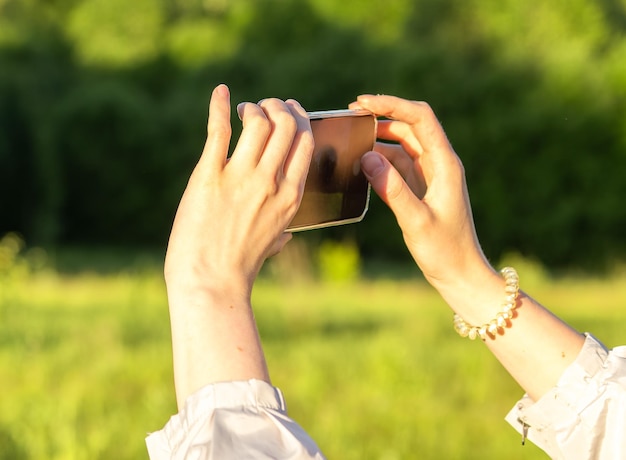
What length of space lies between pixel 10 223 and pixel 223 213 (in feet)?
53.8

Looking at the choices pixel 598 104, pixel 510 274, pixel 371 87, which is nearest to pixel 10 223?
pixel 371 87

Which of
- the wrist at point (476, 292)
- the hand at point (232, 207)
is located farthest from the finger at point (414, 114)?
the hand at point (232, 207)

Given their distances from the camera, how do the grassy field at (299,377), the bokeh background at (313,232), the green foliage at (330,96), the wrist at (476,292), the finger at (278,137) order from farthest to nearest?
the green foliage at (330,96)
the bokeh background at (313,232)
the grassy field at (299,377)
the wrist at (476,292)
the finger at (278,137)

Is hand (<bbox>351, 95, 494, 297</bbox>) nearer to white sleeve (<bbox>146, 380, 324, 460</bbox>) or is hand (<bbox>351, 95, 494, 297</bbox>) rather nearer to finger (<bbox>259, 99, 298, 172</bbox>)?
finger (<bbox>259, 99, 298, 172</bbox>)

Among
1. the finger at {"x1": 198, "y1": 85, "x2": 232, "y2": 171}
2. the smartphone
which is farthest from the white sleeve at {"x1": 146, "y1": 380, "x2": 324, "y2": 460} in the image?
the smartphone

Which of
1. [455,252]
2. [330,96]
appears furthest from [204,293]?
[330,96]

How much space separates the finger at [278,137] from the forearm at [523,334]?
0.43m

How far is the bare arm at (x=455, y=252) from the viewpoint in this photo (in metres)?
1.15

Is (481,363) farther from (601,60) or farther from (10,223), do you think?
(10,223)

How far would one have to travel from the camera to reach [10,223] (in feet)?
53.3

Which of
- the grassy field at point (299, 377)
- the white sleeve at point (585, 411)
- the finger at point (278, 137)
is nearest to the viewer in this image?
the finger at point (278, 137)

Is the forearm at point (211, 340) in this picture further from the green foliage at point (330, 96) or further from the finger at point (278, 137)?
the green foliage at point (330, 96)

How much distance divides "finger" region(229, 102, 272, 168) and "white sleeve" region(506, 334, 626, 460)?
549 millimetres

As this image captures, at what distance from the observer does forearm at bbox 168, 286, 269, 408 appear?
0.81m
